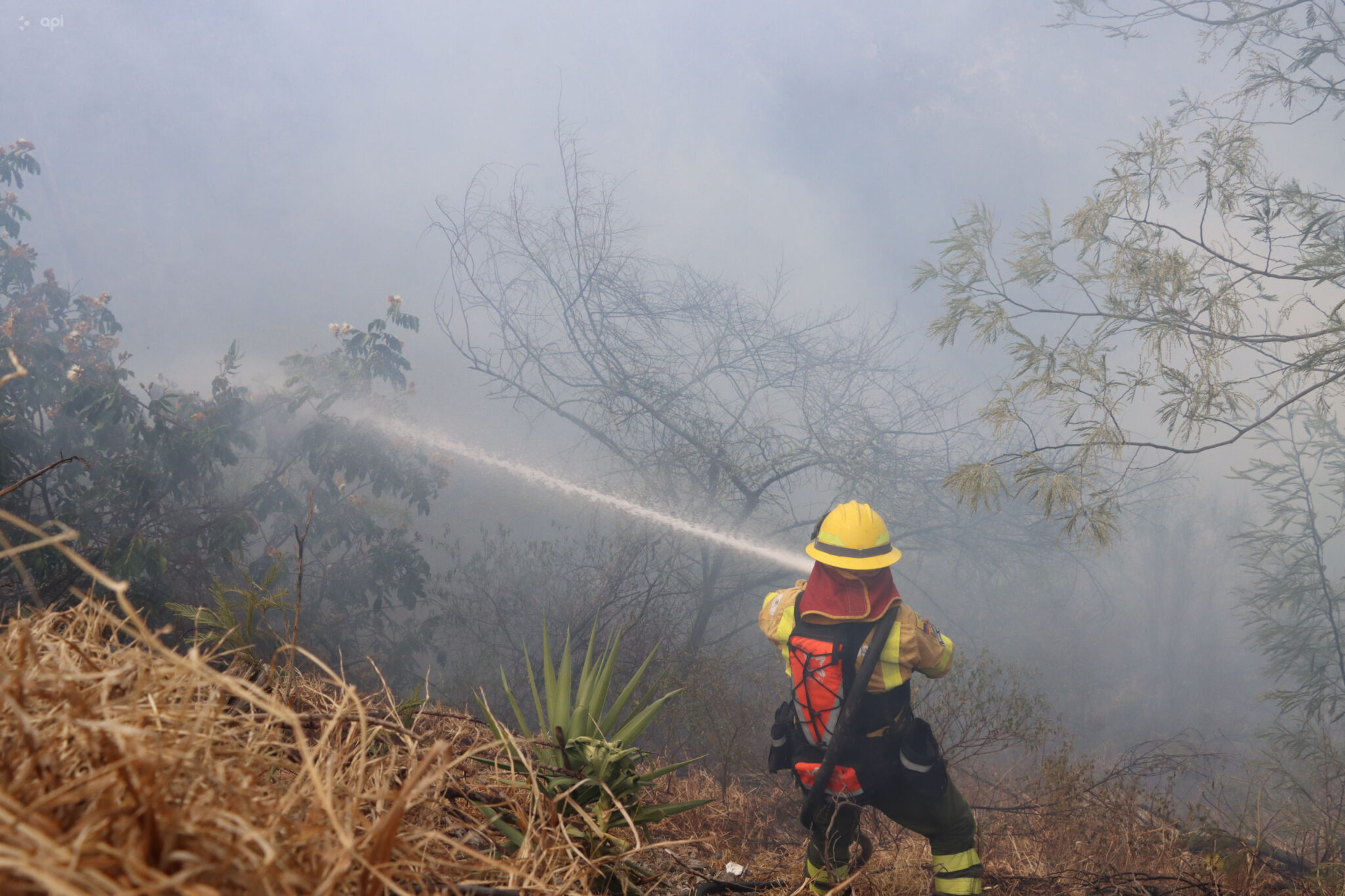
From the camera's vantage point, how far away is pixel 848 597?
305cm

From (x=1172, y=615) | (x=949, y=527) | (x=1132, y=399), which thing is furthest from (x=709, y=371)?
(x=1172, y=615)

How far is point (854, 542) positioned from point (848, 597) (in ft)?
0.88

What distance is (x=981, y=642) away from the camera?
11.9 m

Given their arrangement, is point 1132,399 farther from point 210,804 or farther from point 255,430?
point 255,430

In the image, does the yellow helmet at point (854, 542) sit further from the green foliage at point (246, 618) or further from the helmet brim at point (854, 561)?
the green foliage at point (246, 618)

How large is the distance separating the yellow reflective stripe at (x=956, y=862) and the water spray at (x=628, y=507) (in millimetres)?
4358

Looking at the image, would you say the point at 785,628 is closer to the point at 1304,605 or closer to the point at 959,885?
the point at 959,885

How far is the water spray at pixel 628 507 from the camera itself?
7.70 meters

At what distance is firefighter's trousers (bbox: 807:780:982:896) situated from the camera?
282cm

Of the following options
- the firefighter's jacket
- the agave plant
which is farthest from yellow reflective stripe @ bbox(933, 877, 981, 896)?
the agave plant

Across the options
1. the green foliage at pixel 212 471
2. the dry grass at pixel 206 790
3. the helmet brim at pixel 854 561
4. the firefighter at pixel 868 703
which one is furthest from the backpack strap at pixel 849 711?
the green foliage at pixel 212 471

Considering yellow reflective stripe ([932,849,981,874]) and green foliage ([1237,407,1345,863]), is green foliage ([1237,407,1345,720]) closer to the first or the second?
green foliage ([1237,407,1345,863])

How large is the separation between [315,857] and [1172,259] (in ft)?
19.2

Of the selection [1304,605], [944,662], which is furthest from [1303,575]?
[944,662]
